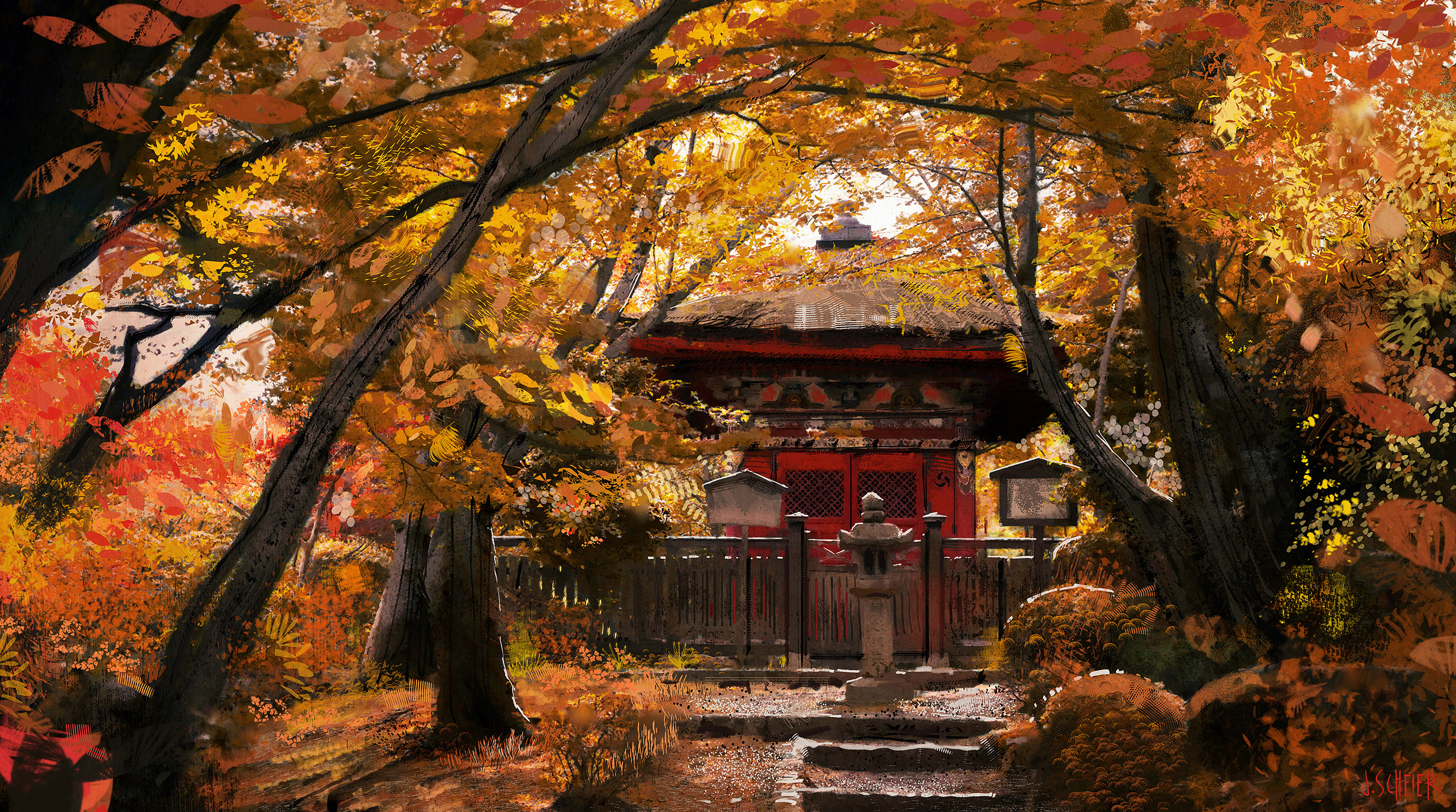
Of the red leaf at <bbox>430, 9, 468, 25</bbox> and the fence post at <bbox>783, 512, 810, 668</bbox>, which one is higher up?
the red leaf at <bbox>430, 9, 468, 25</bbox>

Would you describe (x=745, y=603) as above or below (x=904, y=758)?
above

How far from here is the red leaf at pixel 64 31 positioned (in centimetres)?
323

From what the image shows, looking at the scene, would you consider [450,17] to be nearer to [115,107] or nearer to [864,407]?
[115,107]

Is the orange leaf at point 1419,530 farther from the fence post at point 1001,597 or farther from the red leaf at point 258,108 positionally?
Result: the red leaf at point 258,108

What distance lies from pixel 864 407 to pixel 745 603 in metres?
4.42

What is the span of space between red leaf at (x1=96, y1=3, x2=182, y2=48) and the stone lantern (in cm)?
677

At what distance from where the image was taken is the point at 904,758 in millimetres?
7023

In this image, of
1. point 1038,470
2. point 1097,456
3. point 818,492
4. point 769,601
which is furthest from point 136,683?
point 818,492

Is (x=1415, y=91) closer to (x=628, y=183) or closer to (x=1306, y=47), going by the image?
(x=1306, y=47)

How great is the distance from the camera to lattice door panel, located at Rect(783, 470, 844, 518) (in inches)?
547

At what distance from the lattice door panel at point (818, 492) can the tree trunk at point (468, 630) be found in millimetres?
6920

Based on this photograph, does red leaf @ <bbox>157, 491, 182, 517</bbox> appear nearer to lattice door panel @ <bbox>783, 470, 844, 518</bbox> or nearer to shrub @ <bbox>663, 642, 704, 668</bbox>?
shrub @ <bbox>663, 642, 704, 668</bbox>

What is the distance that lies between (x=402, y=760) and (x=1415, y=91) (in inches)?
309

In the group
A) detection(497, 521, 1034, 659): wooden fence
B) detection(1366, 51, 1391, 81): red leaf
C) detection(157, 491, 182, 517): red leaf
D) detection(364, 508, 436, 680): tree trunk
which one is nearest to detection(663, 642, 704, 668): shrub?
detection(497, 521, 1034, 659): wooden fence
